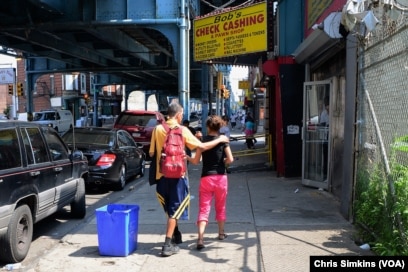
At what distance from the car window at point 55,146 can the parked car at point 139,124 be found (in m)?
9.90

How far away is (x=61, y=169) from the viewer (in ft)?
22.9

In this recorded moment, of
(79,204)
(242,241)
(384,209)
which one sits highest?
(384,209)

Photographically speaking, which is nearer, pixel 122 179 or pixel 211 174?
pixel 211 174

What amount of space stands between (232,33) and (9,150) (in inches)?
360

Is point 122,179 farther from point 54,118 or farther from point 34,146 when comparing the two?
point 54,118

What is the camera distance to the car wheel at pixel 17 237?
206 inches

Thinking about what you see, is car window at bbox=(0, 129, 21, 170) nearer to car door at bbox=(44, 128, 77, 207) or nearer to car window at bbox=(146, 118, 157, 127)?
car door at bbox=(44, 128, 77, 207)

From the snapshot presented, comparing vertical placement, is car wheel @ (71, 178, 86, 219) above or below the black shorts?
below

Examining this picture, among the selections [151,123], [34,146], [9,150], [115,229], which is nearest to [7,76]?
[151,123]

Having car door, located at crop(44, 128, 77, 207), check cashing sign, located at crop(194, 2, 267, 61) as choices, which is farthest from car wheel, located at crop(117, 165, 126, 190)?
check cashing sign, located at crop(194, 2, 267, 61)

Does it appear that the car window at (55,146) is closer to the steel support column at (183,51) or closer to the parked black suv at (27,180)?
the parked black suv at (27,180)

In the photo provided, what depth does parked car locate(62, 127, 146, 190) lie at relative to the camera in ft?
33.6

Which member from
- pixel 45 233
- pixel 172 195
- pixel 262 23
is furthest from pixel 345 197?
pixel 262 23

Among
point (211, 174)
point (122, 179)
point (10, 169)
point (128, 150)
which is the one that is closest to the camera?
point (10, 169)
